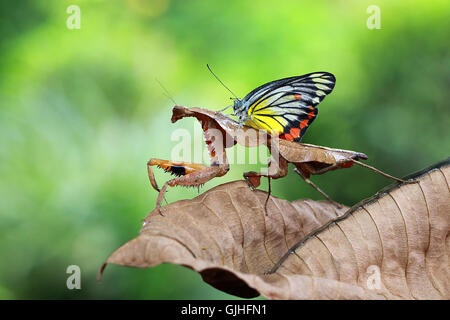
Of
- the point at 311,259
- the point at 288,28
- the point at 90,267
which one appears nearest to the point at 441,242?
the point at 311,259

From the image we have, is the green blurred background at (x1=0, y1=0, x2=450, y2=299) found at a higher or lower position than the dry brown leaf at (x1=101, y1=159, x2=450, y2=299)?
higher

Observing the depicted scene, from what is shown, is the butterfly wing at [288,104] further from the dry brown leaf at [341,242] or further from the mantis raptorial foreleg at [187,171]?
the dry brown leaf at [341,242]

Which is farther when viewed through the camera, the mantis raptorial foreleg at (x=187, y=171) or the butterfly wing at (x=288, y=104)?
the butterfly wing at (x=288, y=104)

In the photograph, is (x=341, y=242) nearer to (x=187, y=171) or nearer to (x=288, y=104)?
(x=187, y=171)

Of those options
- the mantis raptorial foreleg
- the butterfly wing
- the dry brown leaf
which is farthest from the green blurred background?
the dry brown leaf

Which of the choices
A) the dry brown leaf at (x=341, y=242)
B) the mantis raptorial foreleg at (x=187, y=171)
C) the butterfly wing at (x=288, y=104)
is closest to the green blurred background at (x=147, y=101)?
the butterfly wing at (x=288, y=104)

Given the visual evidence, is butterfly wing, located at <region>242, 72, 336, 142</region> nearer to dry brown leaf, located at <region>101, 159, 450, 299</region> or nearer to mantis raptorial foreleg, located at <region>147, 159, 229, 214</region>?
mantis raptorial foreleg, located at <region>147, 159, 229, 214</region>
